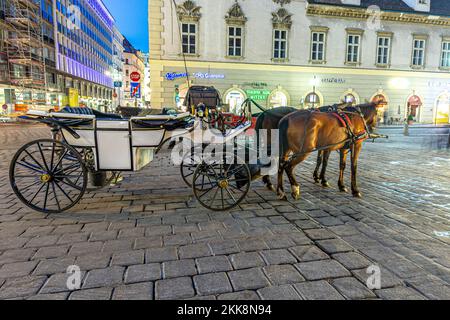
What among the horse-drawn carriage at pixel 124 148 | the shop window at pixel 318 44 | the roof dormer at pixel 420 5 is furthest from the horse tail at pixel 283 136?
the roof dormer at pixel 420 5

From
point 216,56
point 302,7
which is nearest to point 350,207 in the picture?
point 216,56

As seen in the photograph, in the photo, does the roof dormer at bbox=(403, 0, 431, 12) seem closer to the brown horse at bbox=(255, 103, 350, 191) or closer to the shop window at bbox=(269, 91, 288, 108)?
the shop window at bbox=(269, 91, 288, 108)

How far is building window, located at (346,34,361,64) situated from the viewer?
25.3 meters

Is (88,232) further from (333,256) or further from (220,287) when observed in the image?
(333,256)

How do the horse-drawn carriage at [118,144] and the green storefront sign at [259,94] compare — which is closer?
the horse-drawn carriage at [118,144]

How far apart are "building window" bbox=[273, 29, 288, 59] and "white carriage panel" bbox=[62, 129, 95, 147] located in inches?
873

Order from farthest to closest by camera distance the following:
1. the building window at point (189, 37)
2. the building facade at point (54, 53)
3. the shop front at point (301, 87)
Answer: the building facade at point (54, 53), the shop front at point (301, 87), the building window at point (189, 37)

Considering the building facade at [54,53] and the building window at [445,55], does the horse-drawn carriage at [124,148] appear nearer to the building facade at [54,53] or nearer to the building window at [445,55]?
the building facade at [54,53]

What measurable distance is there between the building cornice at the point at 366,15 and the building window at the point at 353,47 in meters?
1.56

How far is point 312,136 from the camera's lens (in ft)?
16.8

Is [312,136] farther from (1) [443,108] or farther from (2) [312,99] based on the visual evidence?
(1) [443,108]

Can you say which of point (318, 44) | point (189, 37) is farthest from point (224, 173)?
point (318, 44)

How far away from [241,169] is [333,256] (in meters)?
1.91

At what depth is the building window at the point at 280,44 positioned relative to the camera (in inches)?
947
